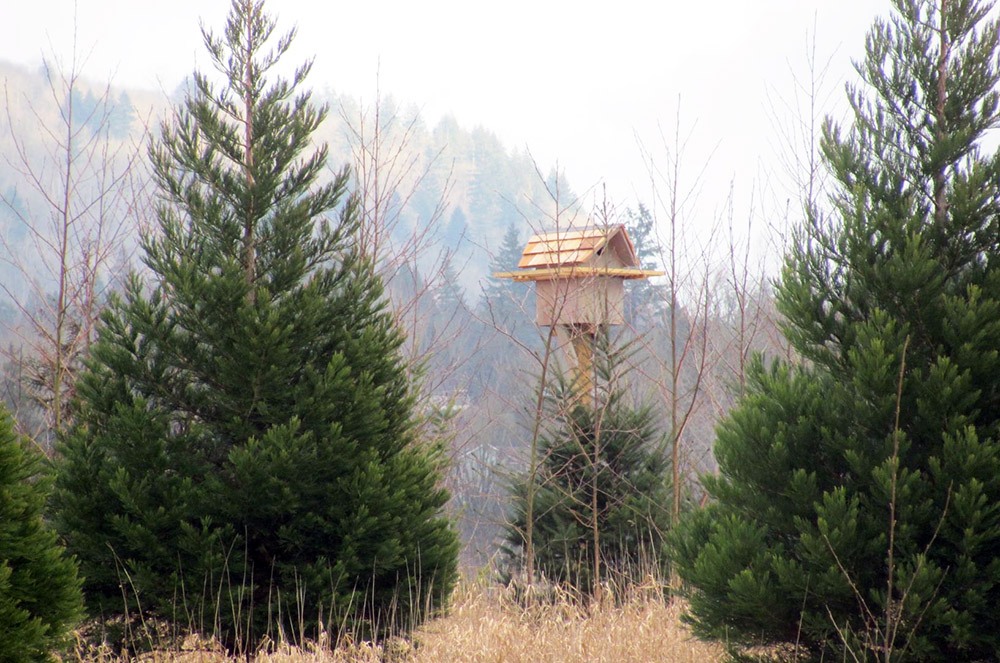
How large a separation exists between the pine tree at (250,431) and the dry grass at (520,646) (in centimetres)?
17

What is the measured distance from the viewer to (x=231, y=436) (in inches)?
187

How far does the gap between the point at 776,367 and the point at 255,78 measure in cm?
374

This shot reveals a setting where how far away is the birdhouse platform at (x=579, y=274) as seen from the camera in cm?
778

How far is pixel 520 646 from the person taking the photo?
4531mm

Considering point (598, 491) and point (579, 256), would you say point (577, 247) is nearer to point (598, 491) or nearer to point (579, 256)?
point (579, 256)

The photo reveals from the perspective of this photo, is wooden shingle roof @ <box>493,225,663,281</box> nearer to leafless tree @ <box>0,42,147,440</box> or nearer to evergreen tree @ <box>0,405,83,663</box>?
leafless tree @ <box>0,42,147,440</box>

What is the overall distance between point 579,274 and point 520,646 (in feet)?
13.5

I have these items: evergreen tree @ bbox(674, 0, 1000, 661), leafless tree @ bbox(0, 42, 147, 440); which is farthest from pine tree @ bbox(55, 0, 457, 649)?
evergreen tree @ bbox(674, 0, 1000, 661)

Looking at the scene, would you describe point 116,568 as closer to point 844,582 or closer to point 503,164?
point 844,582

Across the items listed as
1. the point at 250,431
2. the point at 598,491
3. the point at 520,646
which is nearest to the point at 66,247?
the point at 250,431

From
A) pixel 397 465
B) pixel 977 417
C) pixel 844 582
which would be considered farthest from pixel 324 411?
pixel 977 417

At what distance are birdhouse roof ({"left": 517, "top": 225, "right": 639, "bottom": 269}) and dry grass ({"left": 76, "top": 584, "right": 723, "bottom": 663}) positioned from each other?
11.3 feet

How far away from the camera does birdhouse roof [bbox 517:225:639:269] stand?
310 inches

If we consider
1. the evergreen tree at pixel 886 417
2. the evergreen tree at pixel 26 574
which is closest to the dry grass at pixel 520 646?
the evergreen tree at pixel 886 417
